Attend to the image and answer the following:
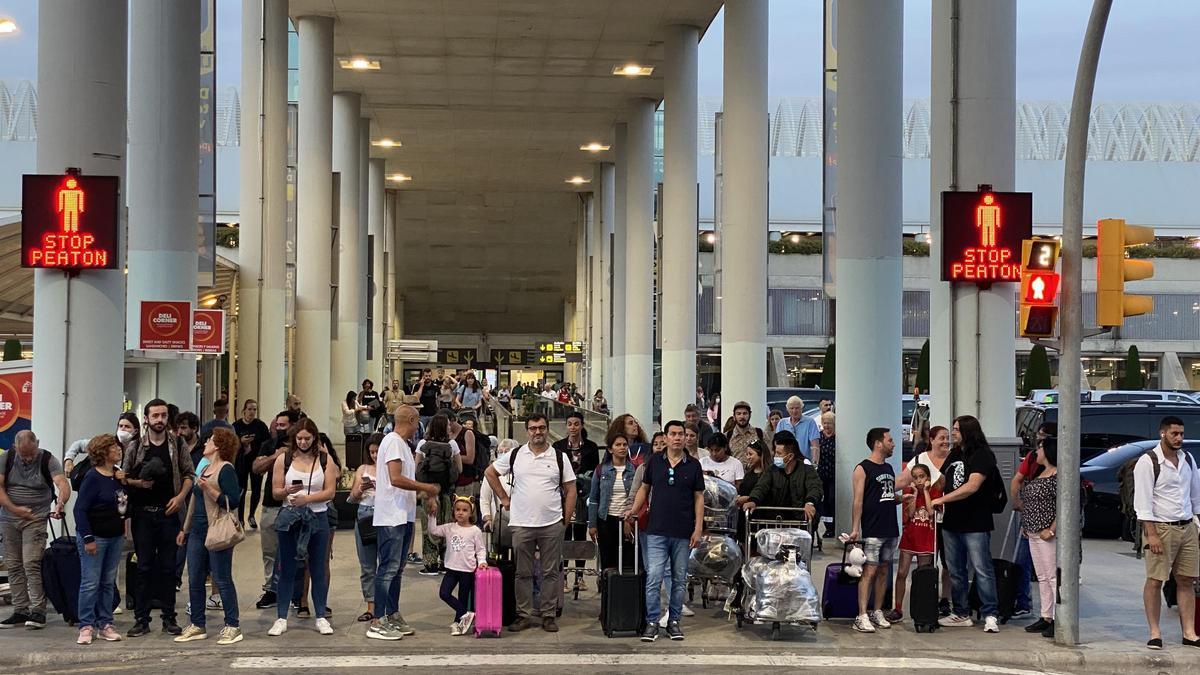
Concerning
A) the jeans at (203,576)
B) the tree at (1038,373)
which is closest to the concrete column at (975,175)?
the jeans at (203,576)

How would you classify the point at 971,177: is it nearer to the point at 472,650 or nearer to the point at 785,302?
the point at 472,650

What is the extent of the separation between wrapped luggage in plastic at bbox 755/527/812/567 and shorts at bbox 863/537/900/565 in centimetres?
54

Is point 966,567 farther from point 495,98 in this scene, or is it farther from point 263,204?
point 495,98

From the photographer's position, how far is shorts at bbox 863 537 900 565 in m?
12.4

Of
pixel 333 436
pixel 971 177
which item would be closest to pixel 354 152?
pixel 333 436

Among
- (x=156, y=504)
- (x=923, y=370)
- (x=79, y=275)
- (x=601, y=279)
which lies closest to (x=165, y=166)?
(x=79, y=275)

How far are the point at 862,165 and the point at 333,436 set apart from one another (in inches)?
879

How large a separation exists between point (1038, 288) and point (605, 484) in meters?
4.27

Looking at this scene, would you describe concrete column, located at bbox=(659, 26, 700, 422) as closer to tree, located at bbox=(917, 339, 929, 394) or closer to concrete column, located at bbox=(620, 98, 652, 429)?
concrete column, located at bbox=(620, 98, 652, 429)

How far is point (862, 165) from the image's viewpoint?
18.7 metres

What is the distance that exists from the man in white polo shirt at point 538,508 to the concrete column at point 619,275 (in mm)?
32200

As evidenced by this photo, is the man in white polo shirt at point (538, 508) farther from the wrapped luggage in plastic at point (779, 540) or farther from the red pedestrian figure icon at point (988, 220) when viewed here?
the red pedestrian figure icon at point (988, 220)

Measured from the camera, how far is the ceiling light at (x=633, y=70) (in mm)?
37188

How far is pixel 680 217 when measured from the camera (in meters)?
34.2
